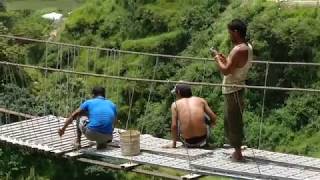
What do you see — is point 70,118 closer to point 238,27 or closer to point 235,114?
point 235,114

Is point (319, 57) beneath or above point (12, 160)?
above

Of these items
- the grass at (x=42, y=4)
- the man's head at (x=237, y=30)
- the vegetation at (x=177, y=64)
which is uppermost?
the man's head at (x=237, y=30)

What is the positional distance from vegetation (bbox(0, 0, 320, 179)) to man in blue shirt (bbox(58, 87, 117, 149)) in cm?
375

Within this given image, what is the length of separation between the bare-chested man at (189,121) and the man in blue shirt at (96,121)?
631 millimetres

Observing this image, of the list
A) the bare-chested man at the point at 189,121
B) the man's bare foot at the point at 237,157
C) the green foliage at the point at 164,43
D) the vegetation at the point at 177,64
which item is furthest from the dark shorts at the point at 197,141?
the green foliage at the point at 164,43

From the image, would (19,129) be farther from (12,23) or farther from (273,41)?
(12,23)

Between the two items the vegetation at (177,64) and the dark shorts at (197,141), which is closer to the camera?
the dark shorts at (197,141)

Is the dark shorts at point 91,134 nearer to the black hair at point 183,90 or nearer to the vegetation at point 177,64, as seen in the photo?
the black hair at point 183,90

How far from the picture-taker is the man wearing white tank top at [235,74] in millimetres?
5281

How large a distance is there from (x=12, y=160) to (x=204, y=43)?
6096mm

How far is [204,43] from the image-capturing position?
16.5 metres

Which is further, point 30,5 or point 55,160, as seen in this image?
point 30,5

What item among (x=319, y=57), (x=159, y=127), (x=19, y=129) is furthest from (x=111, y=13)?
(x=19, y=129)

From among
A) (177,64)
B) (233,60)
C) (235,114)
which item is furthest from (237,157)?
(177,64)
